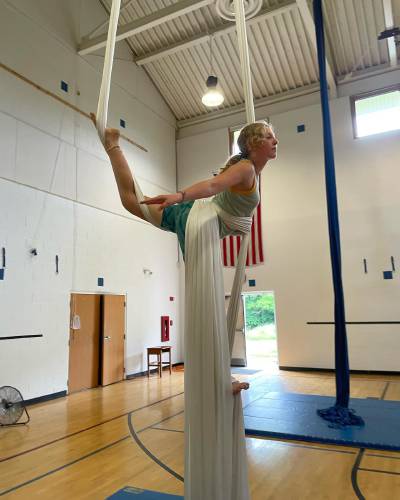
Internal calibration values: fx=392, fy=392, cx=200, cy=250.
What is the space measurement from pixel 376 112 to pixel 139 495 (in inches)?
316

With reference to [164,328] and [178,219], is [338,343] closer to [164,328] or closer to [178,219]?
[178,219]

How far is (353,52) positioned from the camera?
25.5ft

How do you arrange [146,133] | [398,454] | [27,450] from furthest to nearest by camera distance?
[146,133] → [27,450] → [398,454]

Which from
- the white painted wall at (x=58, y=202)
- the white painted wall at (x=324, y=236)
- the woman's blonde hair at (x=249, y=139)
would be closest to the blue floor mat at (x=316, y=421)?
the white painted wall at (x=324, y=236)

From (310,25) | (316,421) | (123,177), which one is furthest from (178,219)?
(310,25)

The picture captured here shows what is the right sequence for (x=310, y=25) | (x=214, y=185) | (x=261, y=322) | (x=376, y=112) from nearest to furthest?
(x=214, y=185) < (x=310, y=25) < (x=376, y=112) < (x=261, y=322)

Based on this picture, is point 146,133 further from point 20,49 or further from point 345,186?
point 345,186

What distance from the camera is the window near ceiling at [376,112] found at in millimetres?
7738

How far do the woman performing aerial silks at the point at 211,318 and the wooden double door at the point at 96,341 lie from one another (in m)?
5.26

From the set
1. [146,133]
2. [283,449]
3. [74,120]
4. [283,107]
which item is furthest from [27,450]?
[283,107]

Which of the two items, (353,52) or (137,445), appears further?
(353,52)

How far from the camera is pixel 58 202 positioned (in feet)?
20.5

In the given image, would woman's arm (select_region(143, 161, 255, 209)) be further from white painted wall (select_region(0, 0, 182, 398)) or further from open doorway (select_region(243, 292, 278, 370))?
open doorway (select_region(243, 292, 278, 370))

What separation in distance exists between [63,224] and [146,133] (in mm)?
Result: 3436
